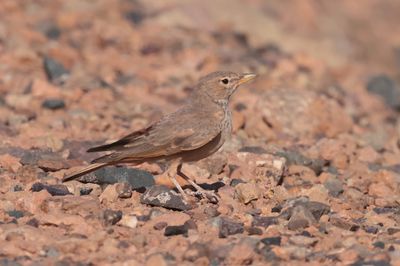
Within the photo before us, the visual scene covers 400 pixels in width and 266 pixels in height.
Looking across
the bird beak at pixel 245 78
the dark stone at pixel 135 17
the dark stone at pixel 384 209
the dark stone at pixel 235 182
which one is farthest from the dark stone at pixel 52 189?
the dark stone at pixel 135 17

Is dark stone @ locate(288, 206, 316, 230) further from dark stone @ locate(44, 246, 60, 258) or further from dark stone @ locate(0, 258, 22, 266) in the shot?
dark stone @ locate(0, 258, 22, 266)

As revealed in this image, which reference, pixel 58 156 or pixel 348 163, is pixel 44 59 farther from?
pixel 348 163

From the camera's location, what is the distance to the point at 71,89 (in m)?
11.1

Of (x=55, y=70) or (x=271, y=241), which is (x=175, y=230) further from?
(x=55, y=70)

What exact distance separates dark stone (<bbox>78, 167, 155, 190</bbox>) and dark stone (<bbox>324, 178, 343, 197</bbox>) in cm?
165

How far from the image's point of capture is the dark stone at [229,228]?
672cm

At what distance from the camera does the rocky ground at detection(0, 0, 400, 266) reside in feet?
21.4

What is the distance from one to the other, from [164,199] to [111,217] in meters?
0.63

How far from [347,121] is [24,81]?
13.3 ft

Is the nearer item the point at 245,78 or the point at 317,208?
the point at 317,208

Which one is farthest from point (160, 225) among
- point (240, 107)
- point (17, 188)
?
point (240, 107)

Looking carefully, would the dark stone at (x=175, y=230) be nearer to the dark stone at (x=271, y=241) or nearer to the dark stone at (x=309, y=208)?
the dark stone at (x=271, y=241)

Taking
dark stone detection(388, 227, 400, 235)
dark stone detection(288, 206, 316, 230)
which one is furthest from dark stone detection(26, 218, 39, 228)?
dark stone detection(388, 227, 400, 235)

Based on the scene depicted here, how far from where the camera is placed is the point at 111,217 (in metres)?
6.82
